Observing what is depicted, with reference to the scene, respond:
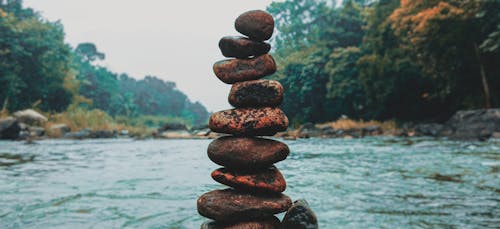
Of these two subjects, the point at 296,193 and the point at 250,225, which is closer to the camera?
the point at 250,225

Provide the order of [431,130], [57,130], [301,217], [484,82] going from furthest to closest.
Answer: [57,130] → [431,130] → [484,82] → [301,217]

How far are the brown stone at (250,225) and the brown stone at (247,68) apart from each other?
129cm

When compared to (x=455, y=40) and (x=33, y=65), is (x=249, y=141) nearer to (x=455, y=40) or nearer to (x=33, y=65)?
(x=455, y=40)

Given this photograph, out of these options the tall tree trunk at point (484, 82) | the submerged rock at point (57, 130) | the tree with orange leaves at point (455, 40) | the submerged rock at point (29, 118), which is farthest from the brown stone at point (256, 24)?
the submerged rock at point (29, 118)

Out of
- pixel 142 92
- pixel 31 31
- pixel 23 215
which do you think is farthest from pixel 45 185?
pixel 142 92

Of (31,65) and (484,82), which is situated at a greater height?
(31,65)

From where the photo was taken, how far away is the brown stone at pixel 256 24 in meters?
3.54

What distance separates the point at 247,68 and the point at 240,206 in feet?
4.08

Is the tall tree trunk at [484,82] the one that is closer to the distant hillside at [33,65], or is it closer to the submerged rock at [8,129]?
the submerged rock at [8,129]

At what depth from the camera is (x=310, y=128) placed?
27406 mm

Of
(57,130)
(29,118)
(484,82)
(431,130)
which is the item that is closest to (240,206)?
(431,130)

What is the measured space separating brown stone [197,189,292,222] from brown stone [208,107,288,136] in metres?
0.57

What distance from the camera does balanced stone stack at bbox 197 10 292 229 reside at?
3434 millimetres

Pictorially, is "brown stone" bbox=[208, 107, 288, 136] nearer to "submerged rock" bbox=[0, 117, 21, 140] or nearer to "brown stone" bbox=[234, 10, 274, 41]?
"brown stone" bbox=[234, 10, 274, 41]
